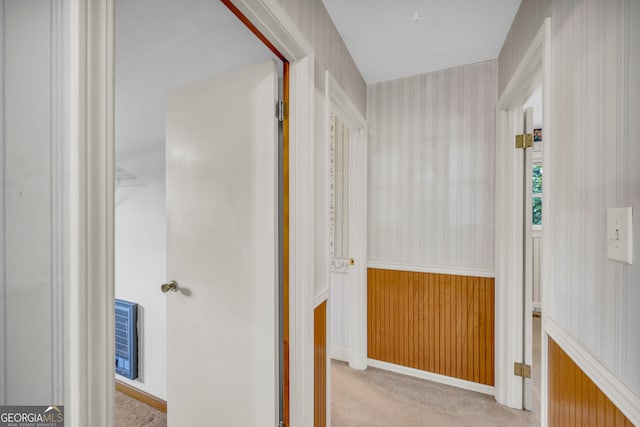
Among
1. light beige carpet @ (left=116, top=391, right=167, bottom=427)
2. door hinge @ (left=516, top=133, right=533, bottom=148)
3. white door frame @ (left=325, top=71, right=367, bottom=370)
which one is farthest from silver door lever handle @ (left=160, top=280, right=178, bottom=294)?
door hinge @ (left=516, top=133, right=533, bottom=148)

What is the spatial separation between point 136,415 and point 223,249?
1295mm

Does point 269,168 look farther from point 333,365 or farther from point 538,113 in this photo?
point 538,113

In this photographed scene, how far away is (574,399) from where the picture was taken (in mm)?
948

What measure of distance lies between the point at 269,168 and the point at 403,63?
4.97ft

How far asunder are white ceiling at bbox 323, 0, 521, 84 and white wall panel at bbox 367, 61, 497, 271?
19cm

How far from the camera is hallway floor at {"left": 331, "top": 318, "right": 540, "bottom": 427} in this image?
5.87ft

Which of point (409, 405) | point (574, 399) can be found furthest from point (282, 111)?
point (409, 405)

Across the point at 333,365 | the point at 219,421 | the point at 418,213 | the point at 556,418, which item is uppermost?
the point at 418,213

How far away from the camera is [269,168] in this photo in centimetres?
123

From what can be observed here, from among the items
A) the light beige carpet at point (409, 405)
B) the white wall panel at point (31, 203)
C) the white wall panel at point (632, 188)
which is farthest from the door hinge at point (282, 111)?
the light beige carpet at point (409, 405)

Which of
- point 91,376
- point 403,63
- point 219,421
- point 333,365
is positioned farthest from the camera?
point 333,365

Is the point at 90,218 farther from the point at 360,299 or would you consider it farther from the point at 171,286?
the point at 360,299

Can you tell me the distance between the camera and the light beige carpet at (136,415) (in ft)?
5.42

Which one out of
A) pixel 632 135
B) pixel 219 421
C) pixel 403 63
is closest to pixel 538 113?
pixel 403 63
